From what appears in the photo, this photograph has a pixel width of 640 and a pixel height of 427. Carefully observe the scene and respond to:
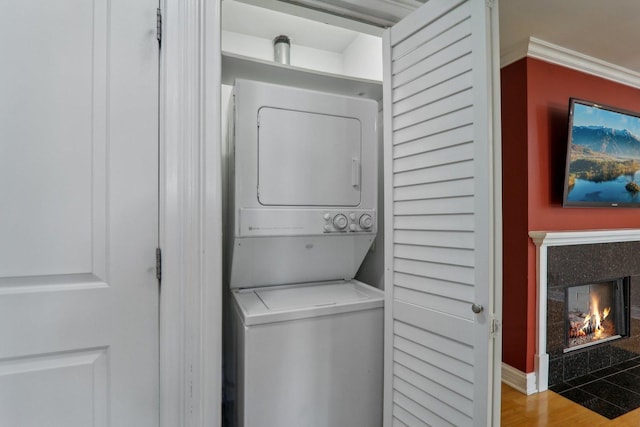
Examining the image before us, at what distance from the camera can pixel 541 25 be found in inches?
85.8

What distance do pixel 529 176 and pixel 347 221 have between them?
173 centimetres

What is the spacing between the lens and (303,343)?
50.5 inches

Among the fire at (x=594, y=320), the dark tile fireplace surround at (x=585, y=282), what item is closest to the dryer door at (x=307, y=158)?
the dark tile fireplace surround at (x=585, y=282)

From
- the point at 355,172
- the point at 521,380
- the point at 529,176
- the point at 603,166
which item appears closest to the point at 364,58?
the point at 355,172

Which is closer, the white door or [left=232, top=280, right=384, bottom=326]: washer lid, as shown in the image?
the white door

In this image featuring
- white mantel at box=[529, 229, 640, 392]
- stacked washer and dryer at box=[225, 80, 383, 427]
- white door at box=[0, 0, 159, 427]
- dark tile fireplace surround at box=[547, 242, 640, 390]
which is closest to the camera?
white door at box=[0, 0, 159, 427]

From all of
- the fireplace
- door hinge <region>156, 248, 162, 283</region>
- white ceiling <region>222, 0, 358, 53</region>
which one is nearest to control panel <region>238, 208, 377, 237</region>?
door hinge <region>156, 248, 162, 283</region>

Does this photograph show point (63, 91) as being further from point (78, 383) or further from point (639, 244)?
point (639, 244)

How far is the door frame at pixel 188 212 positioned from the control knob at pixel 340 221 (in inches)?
24.4

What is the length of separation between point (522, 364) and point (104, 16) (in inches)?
127

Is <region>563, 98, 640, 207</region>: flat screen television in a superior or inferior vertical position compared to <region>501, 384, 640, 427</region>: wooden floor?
superior

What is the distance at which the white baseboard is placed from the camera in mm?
2424

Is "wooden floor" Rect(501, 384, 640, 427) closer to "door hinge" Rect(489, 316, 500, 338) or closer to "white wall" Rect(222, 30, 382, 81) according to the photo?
"door hinge" Rect(489, 316, 500, 338)

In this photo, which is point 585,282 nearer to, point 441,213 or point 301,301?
point 441,213
